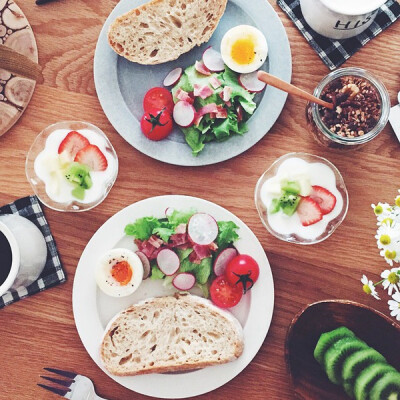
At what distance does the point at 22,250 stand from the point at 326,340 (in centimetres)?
82

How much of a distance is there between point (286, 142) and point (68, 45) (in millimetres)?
676

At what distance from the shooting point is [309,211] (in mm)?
1452

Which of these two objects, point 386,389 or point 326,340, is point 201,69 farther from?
point 386,389

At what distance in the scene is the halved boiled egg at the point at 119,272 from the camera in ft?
4.88

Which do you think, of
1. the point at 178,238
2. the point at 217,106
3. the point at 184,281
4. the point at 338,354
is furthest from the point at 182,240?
the point at 338,354

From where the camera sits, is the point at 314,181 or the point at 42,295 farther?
the point at 42,295

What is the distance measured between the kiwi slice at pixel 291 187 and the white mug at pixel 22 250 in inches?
26.9

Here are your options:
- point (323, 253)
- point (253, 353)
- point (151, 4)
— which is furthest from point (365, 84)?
point (253, 353)

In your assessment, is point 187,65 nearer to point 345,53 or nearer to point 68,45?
point 68,45

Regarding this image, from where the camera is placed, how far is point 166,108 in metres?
1.52

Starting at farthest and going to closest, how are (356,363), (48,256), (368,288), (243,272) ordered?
(48,256) → (243,272) → (356,363) → (368,288)

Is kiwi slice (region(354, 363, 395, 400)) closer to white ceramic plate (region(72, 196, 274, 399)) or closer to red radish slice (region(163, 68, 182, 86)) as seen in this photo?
white ceramic plate (region(72, 196, 274, 399))

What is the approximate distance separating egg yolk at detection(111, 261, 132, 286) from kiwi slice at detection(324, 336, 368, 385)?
0.56 m

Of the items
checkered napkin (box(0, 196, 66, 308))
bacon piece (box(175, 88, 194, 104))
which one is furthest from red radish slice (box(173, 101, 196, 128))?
checkered napkin (box(0, 196, 66, 308))
